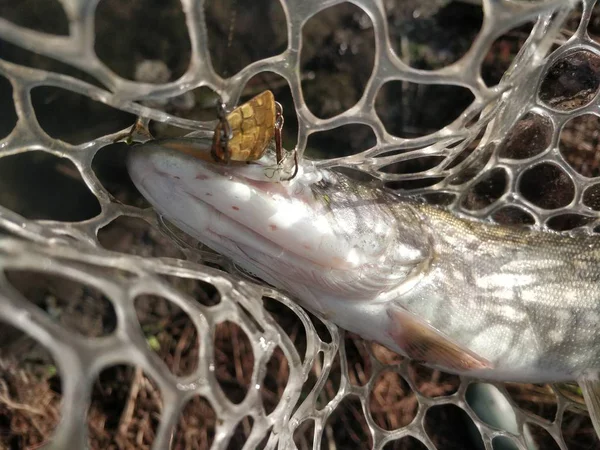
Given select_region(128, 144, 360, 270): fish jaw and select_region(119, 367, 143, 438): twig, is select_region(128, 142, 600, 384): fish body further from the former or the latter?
select_region(119, 367, 143, 438): twig

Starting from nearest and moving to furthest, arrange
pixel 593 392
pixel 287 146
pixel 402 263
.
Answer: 1. pixel 402 263
2. pixel 593 392
3. pixel 287 146

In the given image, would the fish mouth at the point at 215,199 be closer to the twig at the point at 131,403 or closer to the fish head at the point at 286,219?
the fish head at the point at 286,219

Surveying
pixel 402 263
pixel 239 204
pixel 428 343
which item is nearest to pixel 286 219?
pixel 239 204

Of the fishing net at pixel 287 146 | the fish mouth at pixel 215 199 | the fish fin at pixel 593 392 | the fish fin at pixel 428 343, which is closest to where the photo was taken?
the fishing net at pixel 287 146

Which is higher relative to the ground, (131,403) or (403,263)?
(403,263)

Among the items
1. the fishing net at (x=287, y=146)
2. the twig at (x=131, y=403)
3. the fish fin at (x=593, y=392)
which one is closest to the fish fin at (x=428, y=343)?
the fishing net at (x=287, y=146)

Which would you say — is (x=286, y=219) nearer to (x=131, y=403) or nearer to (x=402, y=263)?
(x=402, y=263)

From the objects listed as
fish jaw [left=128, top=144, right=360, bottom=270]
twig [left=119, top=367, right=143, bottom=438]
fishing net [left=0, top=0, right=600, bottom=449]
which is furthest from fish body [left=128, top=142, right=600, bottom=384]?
twig [left=119, top=367, right=143, bottom=438]

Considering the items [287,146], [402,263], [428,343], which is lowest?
[428,343]
